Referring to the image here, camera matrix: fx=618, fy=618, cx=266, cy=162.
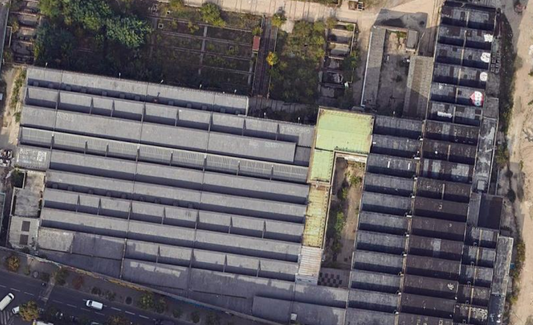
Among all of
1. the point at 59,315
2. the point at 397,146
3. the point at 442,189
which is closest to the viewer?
the point at 442,189

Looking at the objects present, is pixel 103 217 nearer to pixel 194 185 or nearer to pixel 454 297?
pixel 194 185

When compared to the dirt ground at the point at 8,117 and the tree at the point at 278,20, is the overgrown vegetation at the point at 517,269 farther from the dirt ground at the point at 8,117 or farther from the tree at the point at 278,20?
the dirt ground at the point at 8,117

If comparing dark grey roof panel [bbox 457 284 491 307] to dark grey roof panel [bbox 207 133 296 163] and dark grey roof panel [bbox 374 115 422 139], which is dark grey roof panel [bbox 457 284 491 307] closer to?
dark grey roof panel [bbox 374 115 422 139]

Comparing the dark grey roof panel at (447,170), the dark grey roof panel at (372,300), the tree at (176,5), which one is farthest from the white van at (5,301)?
the dark grey roof panel at (447,170)

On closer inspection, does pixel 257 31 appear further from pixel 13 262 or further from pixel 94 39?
pixel 13 262

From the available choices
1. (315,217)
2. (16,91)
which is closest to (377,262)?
(315,217)

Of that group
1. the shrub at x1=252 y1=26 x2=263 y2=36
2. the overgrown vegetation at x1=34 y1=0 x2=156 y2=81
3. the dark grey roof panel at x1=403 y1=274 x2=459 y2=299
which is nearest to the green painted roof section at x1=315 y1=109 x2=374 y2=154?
the shrub at x1=252 y1=26 x2=263 y2=36
